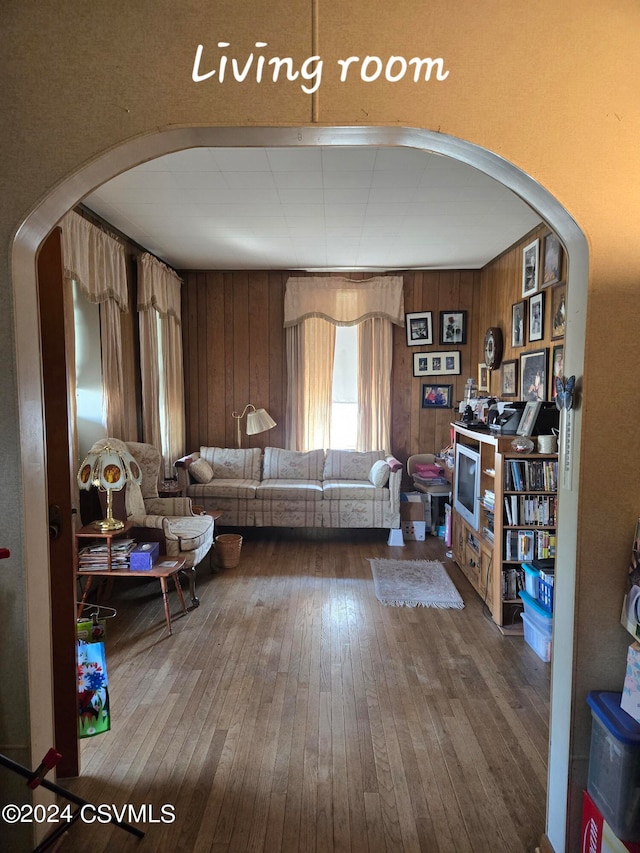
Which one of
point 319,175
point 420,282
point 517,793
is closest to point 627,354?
point 517,793

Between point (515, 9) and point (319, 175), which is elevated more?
point (319, 175)

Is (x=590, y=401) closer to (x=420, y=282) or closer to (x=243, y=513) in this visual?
(x=243, y=513)

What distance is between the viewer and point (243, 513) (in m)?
5.11

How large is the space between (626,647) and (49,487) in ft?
6.51

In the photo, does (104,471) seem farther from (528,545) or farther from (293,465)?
(528,545)

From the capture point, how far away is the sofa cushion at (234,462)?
18.3ft

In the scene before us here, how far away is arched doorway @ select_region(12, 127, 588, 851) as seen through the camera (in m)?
1.43

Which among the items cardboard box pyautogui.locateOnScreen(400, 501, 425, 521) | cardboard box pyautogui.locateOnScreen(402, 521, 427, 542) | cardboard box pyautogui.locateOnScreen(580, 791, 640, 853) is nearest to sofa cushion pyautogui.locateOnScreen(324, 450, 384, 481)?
cardboard box pyautogui.locateOnScreen(400, 501, 425, 521)

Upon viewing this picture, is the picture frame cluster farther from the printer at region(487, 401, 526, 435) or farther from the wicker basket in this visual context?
the wicker basket

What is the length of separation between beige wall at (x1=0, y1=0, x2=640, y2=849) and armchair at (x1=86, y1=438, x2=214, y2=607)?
2381 millimetres

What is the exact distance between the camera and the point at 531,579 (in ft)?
10.1

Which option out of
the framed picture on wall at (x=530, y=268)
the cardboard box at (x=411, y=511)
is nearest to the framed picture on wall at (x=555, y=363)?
the framed picture on wall at (x=530, y=268)

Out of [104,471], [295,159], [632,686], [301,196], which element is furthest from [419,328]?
[632,686]

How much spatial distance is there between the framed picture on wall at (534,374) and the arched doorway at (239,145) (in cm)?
247
